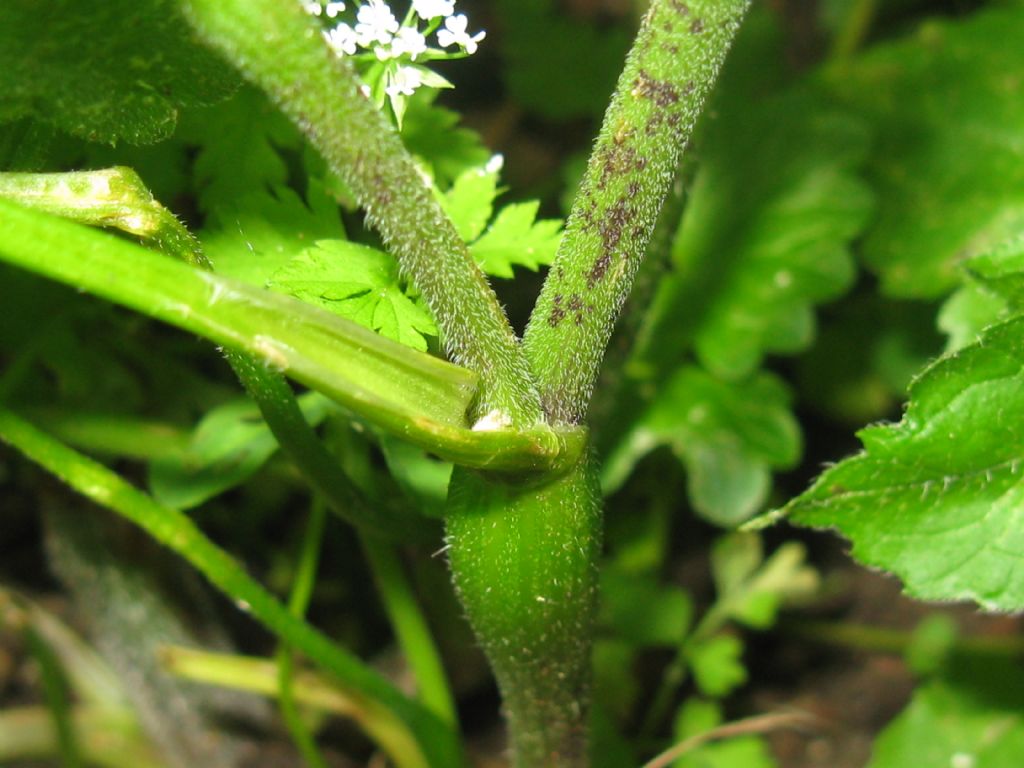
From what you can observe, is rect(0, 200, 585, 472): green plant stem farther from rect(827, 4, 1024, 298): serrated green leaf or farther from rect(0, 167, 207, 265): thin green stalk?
rect(827, 4, 1024, 298): serrated green leaf

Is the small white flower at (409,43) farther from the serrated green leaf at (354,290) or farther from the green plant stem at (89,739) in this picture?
the green plant stem at (89,739)

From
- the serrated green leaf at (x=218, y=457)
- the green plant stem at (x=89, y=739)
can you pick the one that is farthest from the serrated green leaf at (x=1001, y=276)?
the green plant stem at (x=89, y=739)

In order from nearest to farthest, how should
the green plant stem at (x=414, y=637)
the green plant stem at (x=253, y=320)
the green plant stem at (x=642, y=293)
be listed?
the green plant stem at (x=253, y=320) → the green plant stem at (x=642, y=293) → the green plant stem at (x=414, y=637)

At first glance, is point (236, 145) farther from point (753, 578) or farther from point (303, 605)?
point (753, 578)

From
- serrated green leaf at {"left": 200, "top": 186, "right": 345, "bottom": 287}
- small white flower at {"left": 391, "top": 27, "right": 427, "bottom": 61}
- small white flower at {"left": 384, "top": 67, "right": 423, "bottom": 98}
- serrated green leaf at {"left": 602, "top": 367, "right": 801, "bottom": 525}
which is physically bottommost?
serrated green leaf at {"left": 602, "top": 367, "right": 801, "bottom": 525}

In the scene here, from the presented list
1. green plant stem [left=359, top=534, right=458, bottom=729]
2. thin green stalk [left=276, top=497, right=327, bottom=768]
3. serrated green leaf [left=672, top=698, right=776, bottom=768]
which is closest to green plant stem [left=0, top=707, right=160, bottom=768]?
thin green stalk [left=276, top=497, right=327, bottom=768]

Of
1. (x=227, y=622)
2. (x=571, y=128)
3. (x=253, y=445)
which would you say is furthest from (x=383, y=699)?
(x=571, y=128)
